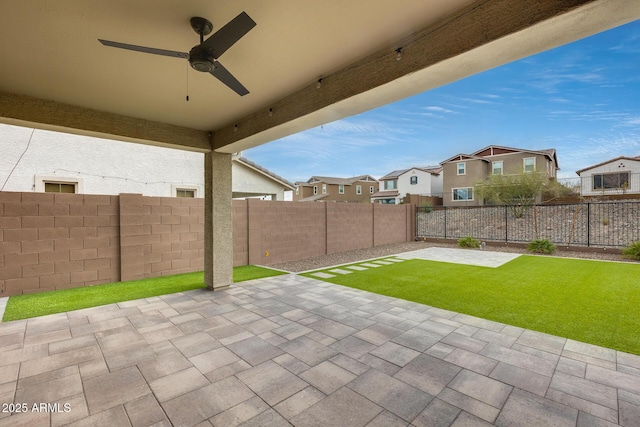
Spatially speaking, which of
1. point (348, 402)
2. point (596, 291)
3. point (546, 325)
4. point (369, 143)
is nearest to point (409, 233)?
point (596, 291)

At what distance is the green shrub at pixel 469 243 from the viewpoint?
9.77 meters

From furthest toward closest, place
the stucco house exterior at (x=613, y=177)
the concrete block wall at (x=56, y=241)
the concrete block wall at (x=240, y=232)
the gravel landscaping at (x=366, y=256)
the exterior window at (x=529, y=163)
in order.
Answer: the exterior window at (x=529, y=163) < the stucco house exterior at (x=613, y=177) < the gravel landscaping at (x=366, y=256) < the concrete block wall at (x=240, y=232) < the concrete block wall at (x=56, y=241)

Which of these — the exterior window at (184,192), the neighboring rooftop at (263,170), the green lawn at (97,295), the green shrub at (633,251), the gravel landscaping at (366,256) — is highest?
the neighboring rooftop at (263,170)

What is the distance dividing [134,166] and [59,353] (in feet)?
22.8

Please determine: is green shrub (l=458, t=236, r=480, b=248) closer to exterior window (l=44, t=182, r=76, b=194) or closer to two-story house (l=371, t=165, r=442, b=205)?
exterior window (l=44, t=182, r=76, b=194)

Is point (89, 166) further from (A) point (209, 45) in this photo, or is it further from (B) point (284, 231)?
(A) point (209, 45)

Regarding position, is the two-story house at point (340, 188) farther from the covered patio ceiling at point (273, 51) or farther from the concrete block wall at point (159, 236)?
the covered patio ceiling at point (273, 51)

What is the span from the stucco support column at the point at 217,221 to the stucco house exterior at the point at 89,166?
2991 mm

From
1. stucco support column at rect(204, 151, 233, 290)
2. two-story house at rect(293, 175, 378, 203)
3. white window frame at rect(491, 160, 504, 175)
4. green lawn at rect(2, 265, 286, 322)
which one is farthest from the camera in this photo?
two-story house at rect(293, 175, 378, 203)

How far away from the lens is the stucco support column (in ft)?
15.2

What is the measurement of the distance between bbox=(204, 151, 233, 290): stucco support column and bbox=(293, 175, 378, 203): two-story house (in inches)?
887

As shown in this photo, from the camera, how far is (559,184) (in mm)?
14586

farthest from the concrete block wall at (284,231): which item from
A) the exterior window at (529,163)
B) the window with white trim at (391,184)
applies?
the window with white trim at (391,184)

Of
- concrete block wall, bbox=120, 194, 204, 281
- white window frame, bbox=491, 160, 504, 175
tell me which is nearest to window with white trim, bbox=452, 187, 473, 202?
white window frame, bbox=491, 160, 504, 175
